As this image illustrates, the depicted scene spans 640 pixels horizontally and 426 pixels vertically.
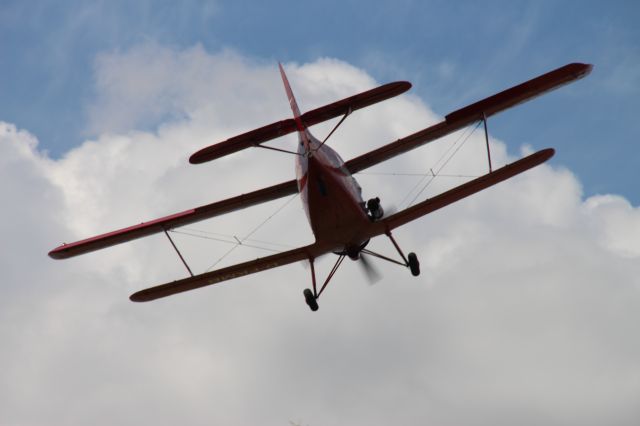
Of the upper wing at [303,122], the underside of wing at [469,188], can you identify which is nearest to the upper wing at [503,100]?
the underside of wing at [469,188]

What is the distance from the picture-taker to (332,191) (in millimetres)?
15453

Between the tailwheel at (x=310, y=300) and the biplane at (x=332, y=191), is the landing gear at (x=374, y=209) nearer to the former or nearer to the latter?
the biplane at (x=332, y=191)

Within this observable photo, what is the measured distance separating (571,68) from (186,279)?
9723 mm

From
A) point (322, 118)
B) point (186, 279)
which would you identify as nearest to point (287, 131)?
point (322, 118)

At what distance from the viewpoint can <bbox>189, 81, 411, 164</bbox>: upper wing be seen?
14.7 meters

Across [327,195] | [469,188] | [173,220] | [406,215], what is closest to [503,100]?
[469,188]

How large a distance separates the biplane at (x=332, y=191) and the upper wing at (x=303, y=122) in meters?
0.02

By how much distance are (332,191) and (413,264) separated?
3278 millimetres

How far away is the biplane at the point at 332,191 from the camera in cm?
1511

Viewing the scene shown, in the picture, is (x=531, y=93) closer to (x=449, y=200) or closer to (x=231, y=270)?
(x=449, y=200)

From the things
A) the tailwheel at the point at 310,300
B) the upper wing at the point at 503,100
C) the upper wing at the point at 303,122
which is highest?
the upper wing at the point at 503,100

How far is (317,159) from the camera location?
15.3 m

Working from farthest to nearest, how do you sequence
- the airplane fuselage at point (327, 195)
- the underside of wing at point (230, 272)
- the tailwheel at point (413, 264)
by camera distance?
the tailwheel at point (413, 264)
the underside of wing at point (230, 272)
the airplane fuselage at point (327, 195)

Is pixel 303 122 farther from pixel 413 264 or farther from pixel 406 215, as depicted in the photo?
pixel 413 264
